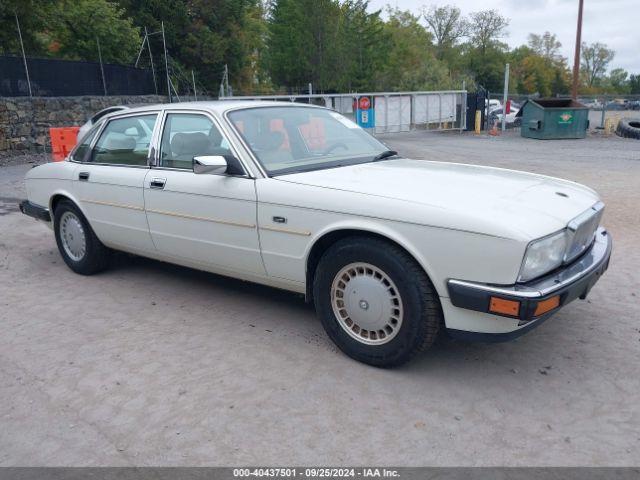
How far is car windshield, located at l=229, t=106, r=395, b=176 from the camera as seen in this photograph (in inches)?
166

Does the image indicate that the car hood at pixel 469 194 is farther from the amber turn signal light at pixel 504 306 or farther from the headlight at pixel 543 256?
the amber turn signal light at pixel 504 306

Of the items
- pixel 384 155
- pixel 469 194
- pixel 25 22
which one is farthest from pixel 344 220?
pixel 25 22

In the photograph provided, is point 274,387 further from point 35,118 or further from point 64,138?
point 35,118

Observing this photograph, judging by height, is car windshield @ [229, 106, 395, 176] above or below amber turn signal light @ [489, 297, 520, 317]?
above

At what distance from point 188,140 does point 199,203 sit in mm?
588

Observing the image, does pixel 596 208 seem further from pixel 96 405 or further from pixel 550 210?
pixel 96 405

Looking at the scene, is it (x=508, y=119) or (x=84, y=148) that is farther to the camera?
(x=508, y=119)

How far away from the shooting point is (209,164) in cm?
390

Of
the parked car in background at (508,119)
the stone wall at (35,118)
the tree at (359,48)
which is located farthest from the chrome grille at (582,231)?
the tree at (359,48)

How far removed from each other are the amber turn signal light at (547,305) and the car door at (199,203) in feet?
6.19

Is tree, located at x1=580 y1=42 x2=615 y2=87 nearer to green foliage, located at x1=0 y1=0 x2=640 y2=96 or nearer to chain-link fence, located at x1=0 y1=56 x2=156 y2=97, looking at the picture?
green foliage, located at x1=0 y1=0 x2=640 y2=96

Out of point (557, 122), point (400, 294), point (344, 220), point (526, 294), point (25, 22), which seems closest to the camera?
point (526, 294)

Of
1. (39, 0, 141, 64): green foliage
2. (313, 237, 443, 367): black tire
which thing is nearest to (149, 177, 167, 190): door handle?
(313, 237, 443, 367): black tire

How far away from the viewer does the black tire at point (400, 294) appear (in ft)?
10.9
